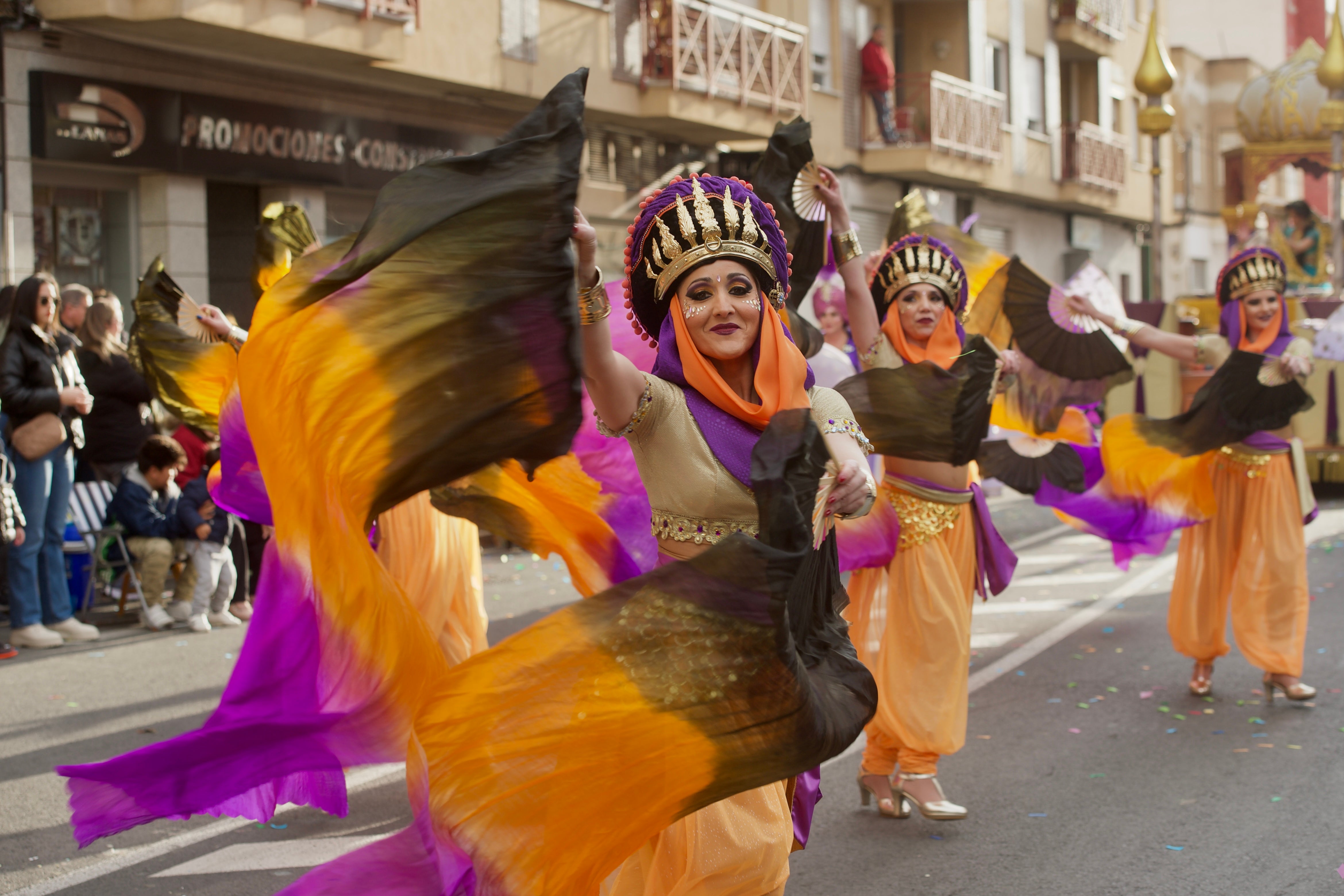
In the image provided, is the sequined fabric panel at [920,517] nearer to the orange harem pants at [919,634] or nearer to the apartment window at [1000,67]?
the orange harem pants at [919,634]

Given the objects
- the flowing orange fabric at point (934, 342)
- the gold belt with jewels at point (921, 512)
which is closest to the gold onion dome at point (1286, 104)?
the flowing orange fabric at point (934, 342)

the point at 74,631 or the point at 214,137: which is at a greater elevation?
the point at 214,137

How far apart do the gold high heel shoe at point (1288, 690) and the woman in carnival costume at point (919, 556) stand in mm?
1892

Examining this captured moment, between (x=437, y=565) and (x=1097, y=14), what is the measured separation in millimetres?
29833

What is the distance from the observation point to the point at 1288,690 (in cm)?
677

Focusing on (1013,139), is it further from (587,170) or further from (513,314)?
(513,314)

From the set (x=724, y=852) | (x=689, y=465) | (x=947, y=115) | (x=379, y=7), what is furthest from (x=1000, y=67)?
(x=724, y=852)

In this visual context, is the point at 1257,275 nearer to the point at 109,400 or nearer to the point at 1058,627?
the point at 1058,627

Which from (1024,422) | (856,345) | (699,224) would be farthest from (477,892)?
(1024,422)

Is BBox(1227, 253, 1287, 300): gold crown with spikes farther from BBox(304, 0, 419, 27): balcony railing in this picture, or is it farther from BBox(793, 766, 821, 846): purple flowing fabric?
BBox(304, 0, 419, 27): balcony railing

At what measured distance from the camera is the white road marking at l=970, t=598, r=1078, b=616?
31.0 ft

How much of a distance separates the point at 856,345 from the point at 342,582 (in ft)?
8.98

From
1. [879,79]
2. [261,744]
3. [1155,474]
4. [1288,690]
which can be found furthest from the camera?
[879,79]

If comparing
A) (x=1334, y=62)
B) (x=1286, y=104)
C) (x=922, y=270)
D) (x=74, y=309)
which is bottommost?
(x=922, y=270)
